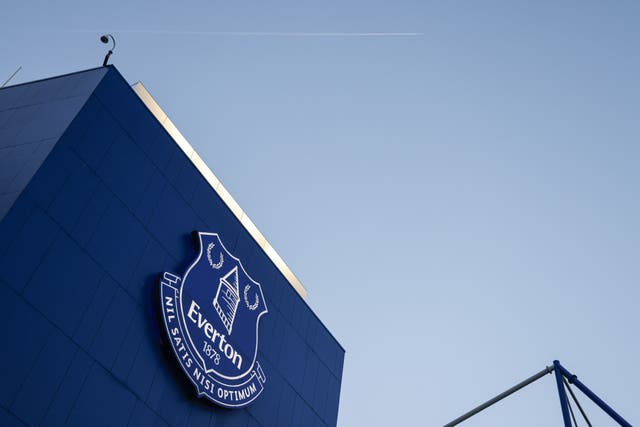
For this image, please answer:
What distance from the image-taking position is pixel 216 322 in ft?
56.7

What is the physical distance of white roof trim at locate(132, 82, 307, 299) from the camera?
19.6 metres

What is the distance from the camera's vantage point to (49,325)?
12047 millimetres

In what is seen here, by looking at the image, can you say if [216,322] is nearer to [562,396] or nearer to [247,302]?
[247,302]

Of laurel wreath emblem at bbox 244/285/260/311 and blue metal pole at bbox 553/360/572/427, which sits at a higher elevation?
laurel wreath emblem at bbox 244/285/260/311

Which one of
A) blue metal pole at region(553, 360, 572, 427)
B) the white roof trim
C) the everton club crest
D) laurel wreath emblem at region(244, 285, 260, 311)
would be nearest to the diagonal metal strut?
blue metal pole at region(553, 360, 572, 427)

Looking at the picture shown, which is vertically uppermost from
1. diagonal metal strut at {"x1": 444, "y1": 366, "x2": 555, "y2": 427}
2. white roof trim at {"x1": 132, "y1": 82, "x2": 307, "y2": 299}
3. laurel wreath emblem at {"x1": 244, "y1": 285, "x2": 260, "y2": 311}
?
white roof trim at {"x1": 132, "y1": 82, "x2": 307, "y2": 299}

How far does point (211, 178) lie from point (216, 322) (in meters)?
6.47

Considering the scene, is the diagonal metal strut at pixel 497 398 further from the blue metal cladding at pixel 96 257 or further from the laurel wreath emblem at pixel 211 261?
the laurel wreath emblem at pixel 211 261

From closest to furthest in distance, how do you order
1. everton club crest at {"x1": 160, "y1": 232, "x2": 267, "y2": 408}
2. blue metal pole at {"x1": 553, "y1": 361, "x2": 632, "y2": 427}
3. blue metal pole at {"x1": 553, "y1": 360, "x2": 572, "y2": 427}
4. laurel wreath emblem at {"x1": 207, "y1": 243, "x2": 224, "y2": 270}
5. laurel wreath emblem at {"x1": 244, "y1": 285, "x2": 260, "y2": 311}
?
blue metal pole at {"x1": 553, "y1": 361, "x2": 632, "y2": 427}
blue metal pole at {"x1": 553, "y1": 360, "x2": 572, "y2": 427}
everton club crest at {"x1": 160, "y1": 232, "x2": 267, "y2": 408}
laurel wreath emblem at {"x1": 207, "y1": 243, "x2": 224, "y2": 270}
laurel wreath emblem at {"x1": 244, "y1": 285, "x2": 260, "y2": 311}

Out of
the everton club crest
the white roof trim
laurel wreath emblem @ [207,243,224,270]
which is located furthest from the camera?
the white roof trim

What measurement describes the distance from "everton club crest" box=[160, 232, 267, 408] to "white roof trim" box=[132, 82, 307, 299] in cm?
276

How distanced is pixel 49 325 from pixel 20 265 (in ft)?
Answer: 4.69

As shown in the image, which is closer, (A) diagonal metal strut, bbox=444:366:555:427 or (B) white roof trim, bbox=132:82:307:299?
(A) diagonal metal strut, bbox=444:366:555:427

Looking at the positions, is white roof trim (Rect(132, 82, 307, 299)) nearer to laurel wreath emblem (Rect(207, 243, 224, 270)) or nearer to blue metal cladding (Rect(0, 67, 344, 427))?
blue metal cladding (Rect(0, 67, 344, 427))
